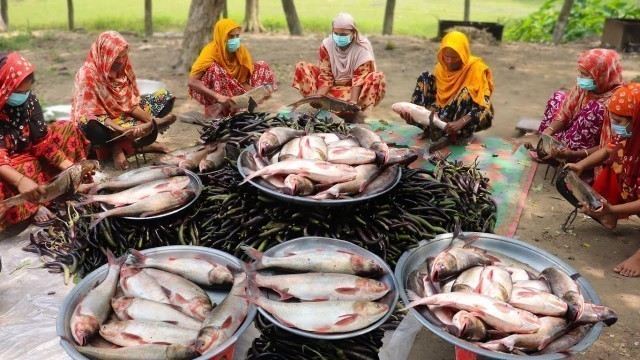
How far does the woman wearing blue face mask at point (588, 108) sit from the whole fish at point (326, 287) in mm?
2808

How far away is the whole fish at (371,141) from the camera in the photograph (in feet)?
10.4

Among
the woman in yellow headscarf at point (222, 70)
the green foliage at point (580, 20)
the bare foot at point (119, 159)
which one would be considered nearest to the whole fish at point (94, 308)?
the bare foot at point (119, 159)

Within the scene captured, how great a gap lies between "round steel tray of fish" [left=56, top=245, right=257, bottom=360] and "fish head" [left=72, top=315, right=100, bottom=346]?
0.10ft

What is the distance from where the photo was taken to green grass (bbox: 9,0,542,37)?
17.1 m

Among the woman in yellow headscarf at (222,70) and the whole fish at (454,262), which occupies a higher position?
the woman in yellow headscarf at (222,70)

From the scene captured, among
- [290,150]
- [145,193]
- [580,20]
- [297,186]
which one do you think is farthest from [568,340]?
[580,20]

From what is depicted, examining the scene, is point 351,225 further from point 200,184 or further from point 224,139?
point 224,139

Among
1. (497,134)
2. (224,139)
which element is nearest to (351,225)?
(224,139)

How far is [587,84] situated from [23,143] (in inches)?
200

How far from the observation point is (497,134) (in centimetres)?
649

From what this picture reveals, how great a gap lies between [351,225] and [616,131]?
2.48 meters

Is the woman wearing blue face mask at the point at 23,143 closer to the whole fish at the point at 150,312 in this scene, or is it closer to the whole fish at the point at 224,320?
the whole fish at the point at 150,312

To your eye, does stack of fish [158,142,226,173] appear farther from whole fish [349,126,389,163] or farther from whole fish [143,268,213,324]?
whole fish [143,268,213,324]

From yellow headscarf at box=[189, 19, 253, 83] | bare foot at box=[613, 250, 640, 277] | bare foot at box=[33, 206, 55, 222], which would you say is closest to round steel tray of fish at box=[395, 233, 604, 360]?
bare foot at box=[613, 250, 640, 277]
